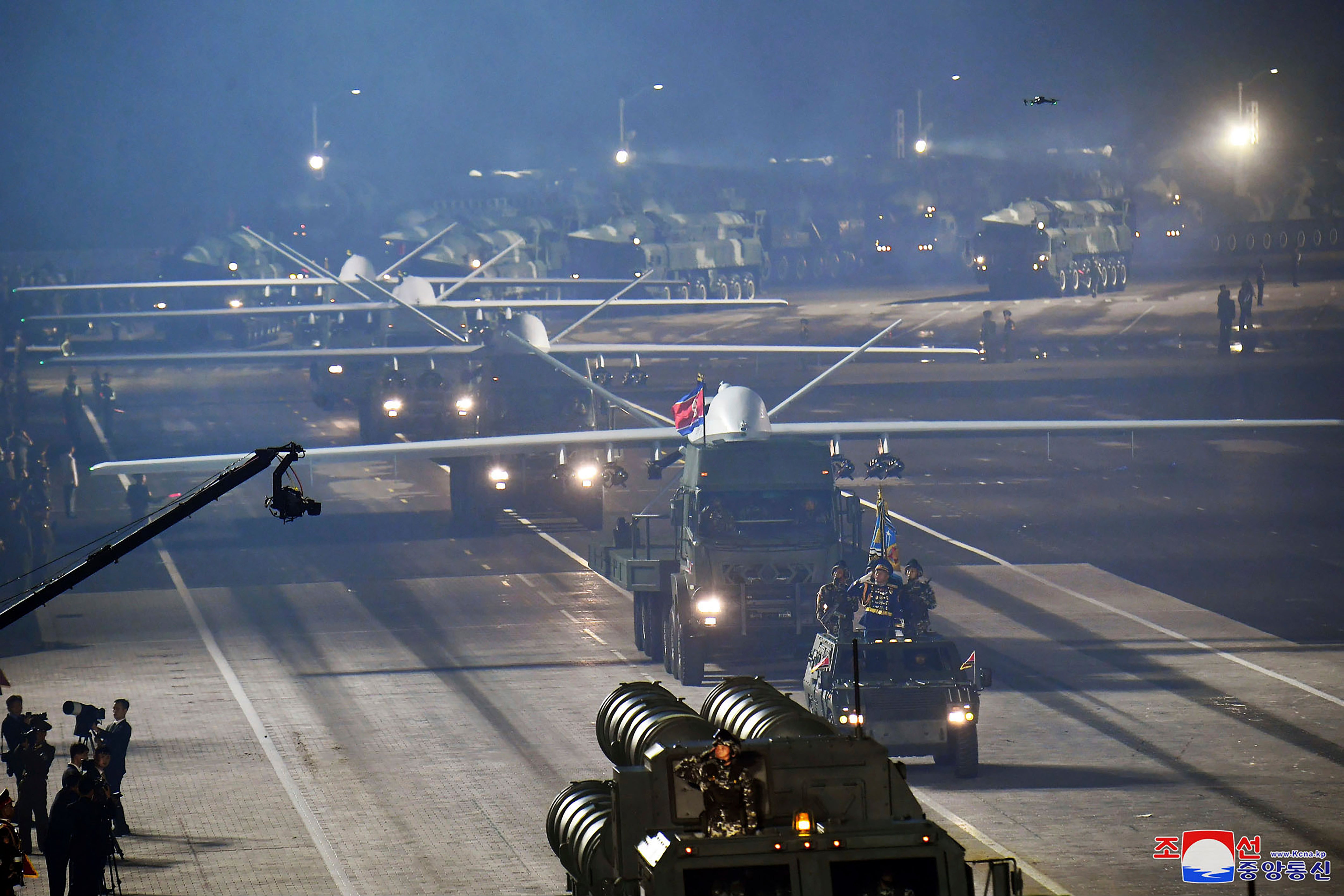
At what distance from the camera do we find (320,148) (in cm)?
16212

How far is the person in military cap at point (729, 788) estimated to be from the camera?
10.8m

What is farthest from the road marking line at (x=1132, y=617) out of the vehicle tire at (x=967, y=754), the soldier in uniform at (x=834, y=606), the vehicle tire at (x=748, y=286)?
the vehicle tire at (x=748, y=286)

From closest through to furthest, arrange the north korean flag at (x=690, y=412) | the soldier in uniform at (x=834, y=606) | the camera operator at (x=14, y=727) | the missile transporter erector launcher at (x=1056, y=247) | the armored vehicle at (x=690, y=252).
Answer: the camera operator at (x=14, y=727)
the soldier in uniform at (x=834, y=606)
the north korean flag at (x=690, y=412)
the missile transporter erector launcher at (x=1056, y=247)
the armored vehicle at (x=690, y=252)

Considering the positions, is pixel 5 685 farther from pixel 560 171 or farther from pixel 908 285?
pixel 560 171

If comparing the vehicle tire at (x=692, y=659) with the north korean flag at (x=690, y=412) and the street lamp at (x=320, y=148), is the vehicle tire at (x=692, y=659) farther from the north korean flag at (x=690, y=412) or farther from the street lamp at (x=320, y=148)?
the street lamp at (x=320, y=148)

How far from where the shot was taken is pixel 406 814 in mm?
21891

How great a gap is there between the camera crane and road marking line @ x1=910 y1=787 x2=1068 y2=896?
681cm

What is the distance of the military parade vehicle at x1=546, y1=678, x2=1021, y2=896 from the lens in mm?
Result: 10180

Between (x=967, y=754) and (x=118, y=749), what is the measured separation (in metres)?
11.0

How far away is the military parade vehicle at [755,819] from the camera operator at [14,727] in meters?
10.4

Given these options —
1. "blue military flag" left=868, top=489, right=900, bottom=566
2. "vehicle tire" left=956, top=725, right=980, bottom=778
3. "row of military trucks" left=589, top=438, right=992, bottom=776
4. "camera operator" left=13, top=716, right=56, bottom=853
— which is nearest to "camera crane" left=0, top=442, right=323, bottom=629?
"camera operator" left=13, top=716, right=56, bottom=853

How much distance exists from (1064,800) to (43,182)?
138517mm

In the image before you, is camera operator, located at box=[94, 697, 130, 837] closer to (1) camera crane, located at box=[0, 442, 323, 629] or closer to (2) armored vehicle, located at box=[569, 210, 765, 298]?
(1) camera crane, located at box=[0, 442, 323, 629]

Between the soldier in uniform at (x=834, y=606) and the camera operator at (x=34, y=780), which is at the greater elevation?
the soldier in uniform at (x=834, y=606)
